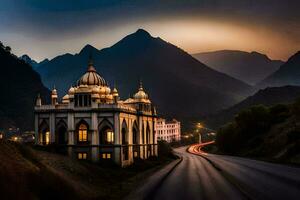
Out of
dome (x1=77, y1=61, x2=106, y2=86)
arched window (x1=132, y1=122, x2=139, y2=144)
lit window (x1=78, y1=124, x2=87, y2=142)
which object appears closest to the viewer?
lit window (x1=78, y1=124, x2=87, y2=142)

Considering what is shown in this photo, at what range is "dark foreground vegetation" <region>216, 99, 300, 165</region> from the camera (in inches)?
4203

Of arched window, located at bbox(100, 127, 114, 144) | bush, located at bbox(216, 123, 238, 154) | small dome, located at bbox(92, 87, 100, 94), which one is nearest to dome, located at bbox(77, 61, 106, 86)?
small dome, located at bbox(92, 87, 100, 94)

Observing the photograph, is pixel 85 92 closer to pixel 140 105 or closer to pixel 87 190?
pixel 140 105

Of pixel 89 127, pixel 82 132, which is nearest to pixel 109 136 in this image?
pixel 89 127

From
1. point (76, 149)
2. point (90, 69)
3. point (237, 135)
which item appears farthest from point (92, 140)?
point (237, 135)

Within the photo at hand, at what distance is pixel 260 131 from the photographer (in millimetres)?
130125

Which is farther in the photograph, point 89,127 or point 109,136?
point 109,136

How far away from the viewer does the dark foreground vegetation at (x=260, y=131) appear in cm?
10675

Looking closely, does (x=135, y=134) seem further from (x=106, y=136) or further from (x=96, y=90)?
(x=96, y=90)

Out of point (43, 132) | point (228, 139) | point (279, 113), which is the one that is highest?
point (279, 113)

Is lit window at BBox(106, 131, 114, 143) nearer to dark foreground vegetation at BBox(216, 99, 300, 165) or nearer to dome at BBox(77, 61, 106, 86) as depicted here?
dome at BBox(77, 61, 106, 86)

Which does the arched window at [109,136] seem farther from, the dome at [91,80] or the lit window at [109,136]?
the dome at [91,80]

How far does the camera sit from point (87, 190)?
41312 millimetres

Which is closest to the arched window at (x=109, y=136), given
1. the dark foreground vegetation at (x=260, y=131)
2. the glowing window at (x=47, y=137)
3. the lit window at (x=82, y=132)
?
the lit window at (x=82, y=132)
